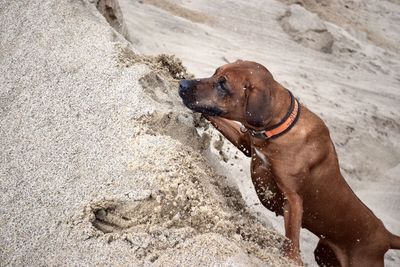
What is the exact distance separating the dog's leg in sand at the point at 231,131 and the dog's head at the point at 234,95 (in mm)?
336

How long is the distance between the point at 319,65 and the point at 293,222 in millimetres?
4473

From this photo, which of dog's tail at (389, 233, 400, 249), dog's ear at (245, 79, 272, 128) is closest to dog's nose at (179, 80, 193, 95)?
dog's ear at (245, 79, 272, 128)

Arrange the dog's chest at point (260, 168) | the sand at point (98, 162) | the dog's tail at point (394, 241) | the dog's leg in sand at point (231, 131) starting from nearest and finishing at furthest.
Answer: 1. the sand at point (98, 162)
2. the dog's chest at point (260, 168)
3. the dog's leg in sand at point (231, 131)
4. the dog's tail at point (394, 241)

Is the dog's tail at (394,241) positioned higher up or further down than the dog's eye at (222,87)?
further down

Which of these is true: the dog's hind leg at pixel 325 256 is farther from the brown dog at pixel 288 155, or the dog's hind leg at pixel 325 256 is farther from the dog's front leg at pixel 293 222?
the dog's front leg at pixel 293 222

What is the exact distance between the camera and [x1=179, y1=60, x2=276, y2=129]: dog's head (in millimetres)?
2537

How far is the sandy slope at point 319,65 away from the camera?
4625 mm

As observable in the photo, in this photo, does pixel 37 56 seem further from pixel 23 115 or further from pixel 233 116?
pixel 233 116

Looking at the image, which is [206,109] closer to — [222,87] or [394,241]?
[222,87]

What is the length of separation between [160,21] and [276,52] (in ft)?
5.86

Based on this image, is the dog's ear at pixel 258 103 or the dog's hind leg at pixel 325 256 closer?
the dog's ear at pixel 258 103

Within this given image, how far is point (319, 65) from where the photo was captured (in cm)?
660

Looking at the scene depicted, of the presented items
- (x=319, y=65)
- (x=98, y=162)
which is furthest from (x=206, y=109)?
(x=319, y=65)

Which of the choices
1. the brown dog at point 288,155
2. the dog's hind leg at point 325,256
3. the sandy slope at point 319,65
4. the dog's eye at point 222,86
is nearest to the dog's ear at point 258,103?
the brown dog at point 288,155
